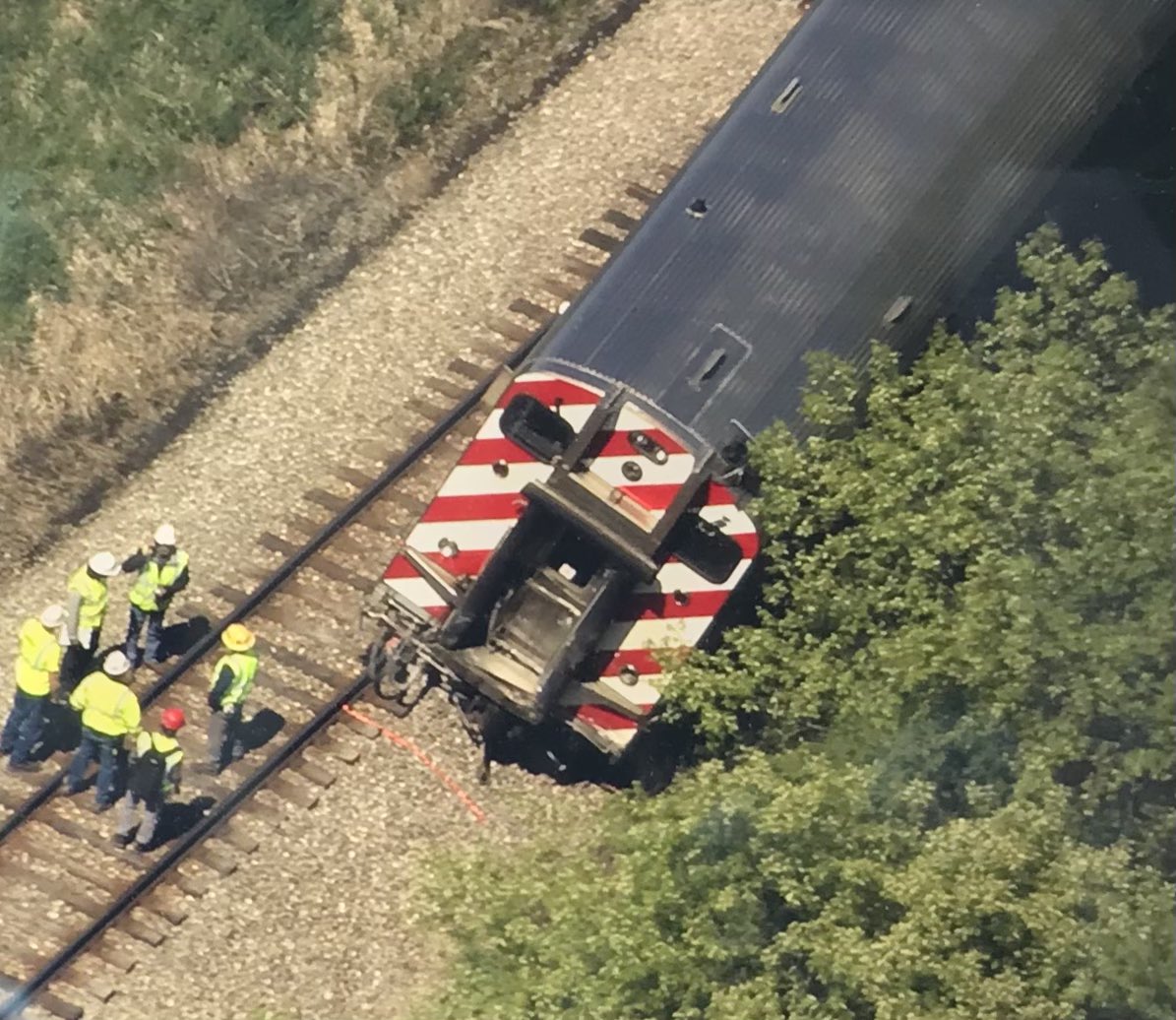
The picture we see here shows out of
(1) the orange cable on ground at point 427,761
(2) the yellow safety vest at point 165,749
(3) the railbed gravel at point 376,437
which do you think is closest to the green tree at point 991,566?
(1) the orange cable on ground at point 427,761

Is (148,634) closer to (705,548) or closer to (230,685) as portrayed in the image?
(230,685)

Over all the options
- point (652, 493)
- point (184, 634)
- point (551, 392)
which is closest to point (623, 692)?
point (652, 493)

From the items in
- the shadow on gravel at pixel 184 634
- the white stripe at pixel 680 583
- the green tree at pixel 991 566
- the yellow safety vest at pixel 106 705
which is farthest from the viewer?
the shadow on gravel at pixel 184 634

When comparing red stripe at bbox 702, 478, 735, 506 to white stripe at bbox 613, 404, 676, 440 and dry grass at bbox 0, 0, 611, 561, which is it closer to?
white stripe at bbox 613, 404, 676, 440

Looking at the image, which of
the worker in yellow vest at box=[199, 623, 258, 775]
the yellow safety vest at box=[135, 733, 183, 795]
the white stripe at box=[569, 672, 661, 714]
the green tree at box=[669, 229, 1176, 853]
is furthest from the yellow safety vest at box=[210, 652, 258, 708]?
the green tree at box=[669, 229, 1176, 853]

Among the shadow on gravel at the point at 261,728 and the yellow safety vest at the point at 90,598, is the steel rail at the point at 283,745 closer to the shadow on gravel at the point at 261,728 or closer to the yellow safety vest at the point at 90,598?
the shadow on gravel at the point at 261,728

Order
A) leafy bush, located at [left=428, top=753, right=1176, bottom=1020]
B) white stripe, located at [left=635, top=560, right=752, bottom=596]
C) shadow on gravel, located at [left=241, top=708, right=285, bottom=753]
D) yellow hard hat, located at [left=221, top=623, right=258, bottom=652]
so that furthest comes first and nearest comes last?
shadow on gravel, located at [left=241, top=708, right=285, bottom=753], yellow hard hat, located at [left=221, top=623, right=258, bottom=652], white stripe, located at [left=635, top=560, right=752, bottom=596], leafy bush, located at [left=428, top=753, right=1176, bottom=1020]
